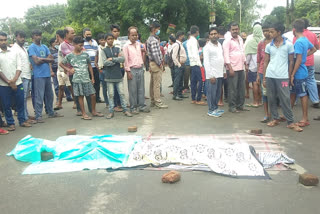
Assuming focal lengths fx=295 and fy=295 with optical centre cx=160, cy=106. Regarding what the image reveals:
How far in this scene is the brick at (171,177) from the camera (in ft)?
11.4

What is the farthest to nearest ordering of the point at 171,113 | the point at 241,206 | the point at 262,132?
the point at 171,113
the point at 262,132
the point at 241,206

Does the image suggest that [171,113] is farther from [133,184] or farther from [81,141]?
[133,184]

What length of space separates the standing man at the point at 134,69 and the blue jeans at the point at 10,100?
2.39 meters

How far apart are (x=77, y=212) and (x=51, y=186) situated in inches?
31.2

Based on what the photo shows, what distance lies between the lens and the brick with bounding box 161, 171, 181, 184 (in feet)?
11.4

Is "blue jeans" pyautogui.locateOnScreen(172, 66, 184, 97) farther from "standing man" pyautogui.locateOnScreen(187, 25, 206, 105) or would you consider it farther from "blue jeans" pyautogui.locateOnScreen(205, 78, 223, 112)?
"blue jeans" pyautogui.locateOnScreen(205, 78, 223, 112)

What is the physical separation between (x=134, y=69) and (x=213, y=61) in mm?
1894

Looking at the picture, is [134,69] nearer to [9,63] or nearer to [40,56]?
[40,56]

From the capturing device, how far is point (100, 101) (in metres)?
8.91

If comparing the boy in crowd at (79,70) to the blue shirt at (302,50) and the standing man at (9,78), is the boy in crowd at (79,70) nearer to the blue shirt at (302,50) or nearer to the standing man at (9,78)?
the standing man at (9,78)

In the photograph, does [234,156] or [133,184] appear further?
[234,156]

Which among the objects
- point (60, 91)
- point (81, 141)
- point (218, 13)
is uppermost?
point (218, 13)

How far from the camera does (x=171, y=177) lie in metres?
3.47

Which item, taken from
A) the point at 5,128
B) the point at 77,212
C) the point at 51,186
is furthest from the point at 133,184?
the point at 5,128
